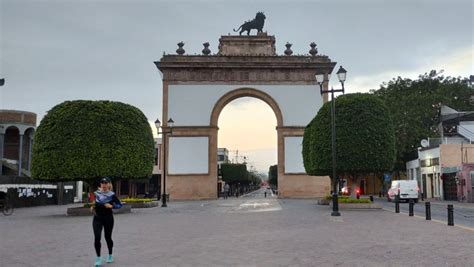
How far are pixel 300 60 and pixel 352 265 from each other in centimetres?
3797

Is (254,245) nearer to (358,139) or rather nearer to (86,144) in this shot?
(86,144)

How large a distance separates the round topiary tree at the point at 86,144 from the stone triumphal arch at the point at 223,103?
20811 mm

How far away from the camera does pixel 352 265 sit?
25.9 ft

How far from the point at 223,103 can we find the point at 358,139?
70.7ft

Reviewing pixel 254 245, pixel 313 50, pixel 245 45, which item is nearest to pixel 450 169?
pixel 313 50

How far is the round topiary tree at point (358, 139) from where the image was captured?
2464 cm

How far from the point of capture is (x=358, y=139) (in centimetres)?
2462

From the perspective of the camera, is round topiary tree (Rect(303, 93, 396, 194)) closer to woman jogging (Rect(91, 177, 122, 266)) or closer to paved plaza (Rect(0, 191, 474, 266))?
paved plaza (Rect(0, 191, 474, 266))

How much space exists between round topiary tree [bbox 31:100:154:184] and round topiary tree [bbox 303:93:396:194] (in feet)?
33.1

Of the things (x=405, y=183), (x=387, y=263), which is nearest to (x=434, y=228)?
(x=387, y=263)

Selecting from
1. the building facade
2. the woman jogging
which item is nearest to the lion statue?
the building facade

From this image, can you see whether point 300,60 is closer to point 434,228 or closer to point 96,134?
point 96,134

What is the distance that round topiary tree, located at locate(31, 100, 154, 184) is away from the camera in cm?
2111

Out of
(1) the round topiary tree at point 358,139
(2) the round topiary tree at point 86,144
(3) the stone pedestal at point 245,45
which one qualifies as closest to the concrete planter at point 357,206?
(1) the round topiary tree at point 358,139
